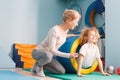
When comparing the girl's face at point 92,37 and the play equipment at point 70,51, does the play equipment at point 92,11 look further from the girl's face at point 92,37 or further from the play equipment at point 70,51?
the play equipment at point 70,51

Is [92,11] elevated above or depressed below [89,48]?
above

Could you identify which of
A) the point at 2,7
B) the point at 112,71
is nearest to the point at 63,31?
the point at 112,71

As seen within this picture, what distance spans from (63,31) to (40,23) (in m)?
2.03

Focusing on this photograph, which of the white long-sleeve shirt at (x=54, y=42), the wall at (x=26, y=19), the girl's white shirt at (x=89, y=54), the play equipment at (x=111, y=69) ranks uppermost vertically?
the wall at (x=26, y=19)

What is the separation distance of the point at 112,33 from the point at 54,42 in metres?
1.16

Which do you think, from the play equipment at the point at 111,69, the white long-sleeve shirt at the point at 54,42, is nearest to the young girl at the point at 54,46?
the white long-sleeve shirt at the point at 54,42

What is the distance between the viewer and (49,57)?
2697mm

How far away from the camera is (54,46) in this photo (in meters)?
2.75

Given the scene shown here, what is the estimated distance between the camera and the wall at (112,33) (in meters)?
3.44

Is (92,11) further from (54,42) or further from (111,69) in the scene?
(54,42)

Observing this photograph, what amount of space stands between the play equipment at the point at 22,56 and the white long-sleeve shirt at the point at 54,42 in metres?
1.50

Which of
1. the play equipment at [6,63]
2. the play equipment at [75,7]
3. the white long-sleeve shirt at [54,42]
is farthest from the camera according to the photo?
the play equipment at [75,7]

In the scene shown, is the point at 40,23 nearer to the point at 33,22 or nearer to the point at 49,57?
the point at 33,22

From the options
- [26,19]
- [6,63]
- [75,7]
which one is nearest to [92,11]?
[75,7]
